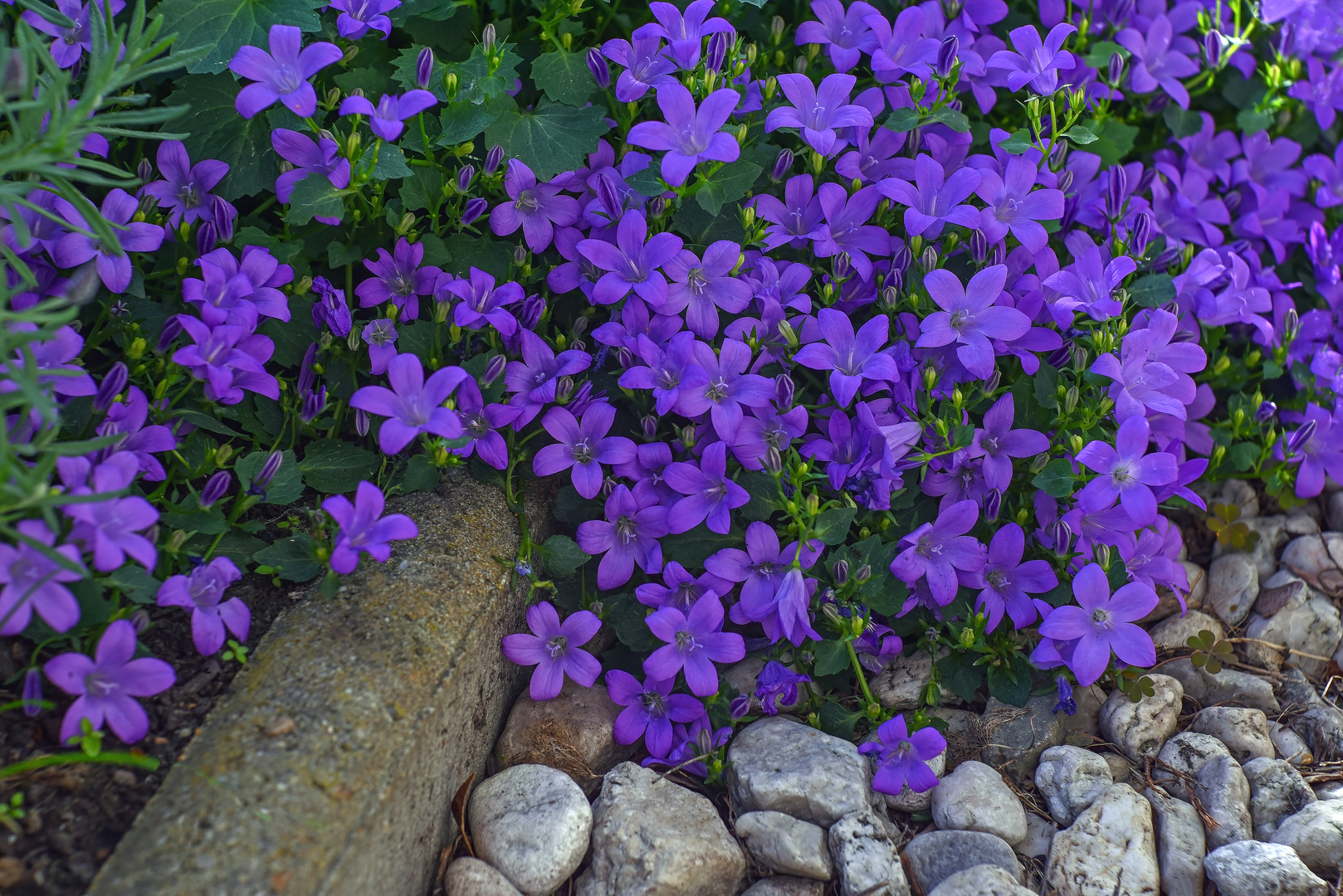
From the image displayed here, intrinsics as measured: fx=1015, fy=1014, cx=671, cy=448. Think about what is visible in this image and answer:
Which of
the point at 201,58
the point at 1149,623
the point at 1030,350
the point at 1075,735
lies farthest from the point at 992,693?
the point at 201,58

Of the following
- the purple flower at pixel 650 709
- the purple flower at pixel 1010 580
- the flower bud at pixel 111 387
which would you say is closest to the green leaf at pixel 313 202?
the flower bud at pixel 111 387

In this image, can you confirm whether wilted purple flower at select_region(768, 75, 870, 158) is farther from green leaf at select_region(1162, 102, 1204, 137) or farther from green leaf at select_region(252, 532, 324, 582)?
green leaf at select_region(252, 532, 324, 582)

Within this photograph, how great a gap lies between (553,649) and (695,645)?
337 mm

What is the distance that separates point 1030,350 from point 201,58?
2.22 meters

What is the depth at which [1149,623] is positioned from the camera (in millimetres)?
2932

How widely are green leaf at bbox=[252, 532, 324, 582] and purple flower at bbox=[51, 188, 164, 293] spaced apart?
2.13 feet

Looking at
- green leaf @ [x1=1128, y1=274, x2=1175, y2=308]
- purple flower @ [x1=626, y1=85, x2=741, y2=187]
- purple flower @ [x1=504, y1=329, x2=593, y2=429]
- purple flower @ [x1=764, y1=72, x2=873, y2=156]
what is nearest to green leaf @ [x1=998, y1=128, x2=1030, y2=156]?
purple flower @ [x1=764, y1=72, x2=873, y2=156]

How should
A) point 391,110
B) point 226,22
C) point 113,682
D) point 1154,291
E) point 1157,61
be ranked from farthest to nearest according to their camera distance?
point 1157,61, point 1154,291, point 226,22, point 391,110, point 113,682

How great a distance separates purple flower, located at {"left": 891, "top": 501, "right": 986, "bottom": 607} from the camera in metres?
2.44

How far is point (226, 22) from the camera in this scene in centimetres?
257

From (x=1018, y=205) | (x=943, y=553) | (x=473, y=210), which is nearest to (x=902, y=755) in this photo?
(x=943, y=553)

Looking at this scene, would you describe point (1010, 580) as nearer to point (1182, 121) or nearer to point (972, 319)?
point (972, 319)

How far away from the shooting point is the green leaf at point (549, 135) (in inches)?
101

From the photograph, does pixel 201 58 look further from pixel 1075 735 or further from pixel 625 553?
pixel 1075 735
